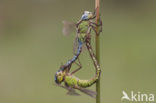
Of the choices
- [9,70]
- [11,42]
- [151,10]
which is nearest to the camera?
[9,70]

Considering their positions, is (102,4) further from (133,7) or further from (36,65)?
(36,65)

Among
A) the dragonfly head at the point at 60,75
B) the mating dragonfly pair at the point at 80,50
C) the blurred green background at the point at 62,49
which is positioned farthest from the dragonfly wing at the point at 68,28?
the blurred green background at the point at 62,49

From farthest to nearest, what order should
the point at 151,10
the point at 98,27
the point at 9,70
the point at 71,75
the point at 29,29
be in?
the point at 151,10
the point at 29,29
the point at 9,70
the point at 71,75
the point at 98,27

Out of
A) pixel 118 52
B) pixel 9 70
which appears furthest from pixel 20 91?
pixel 118 52

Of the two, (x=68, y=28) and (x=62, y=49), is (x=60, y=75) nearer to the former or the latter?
(x=68, y=28)

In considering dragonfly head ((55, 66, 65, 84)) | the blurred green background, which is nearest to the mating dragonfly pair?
dragonfly head ((55, 66, 65, 84))

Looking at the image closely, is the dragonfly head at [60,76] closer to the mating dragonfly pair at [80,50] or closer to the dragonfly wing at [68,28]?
the mating dragonfly pair at [80,50]

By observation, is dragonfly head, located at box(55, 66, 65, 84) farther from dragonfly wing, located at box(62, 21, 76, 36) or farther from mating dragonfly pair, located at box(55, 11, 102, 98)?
dragonfly wing, located at box(62, 21, 76, 36)

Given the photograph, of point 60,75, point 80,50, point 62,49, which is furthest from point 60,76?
point 62,49
